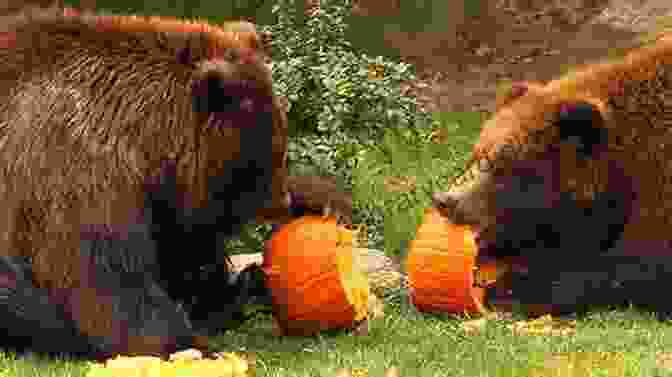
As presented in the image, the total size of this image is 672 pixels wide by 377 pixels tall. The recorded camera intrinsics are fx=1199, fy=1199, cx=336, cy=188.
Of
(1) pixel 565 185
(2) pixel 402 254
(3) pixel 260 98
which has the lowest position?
(2) pixel 402 254

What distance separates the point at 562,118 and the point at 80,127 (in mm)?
2544

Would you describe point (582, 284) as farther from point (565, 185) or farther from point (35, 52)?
point (35, 52)

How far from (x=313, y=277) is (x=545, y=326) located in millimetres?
1199

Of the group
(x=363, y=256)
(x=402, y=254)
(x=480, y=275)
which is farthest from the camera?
(x=402, y=254)

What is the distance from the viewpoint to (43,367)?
→ 5238 mm

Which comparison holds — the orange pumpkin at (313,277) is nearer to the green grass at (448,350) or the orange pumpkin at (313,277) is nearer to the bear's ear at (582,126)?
the green grass at (448,350)

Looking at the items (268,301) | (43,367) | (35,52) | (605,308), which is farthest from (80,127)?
(605,308)

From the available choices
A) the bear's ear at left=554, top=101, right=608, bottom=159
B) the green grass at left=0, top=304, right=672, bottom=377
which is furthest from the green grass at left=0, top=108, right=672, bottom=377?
the bear's ear at left=554, top=101, right=608, bottom=159

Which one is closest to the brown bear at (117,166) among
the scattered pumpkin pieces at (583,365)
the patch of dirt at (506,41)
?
the scattered pumpkin pieces at (583,365)

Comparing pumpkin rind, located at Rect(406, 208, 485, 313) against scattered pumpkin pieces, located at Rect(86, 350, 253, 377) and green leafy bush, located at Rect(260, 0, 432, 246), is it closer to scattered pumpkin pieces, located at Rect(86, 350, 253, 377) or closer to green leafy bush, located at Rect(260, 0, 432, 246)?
Result: green leafy bush, located at Rect(260, 0, 432, 246)

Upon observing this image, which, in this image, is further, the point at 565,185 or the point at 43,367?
the point at 565,185

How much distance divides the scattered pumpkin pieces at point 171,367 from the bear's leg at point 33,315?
0.34 meters

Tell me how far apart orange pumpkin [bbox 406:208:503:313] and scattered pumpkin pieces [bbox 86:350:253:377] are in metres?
1.56

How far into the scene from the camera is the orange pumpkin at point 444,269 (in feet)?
20.5
